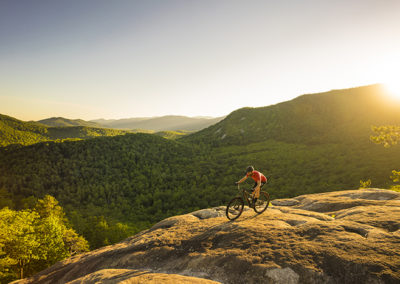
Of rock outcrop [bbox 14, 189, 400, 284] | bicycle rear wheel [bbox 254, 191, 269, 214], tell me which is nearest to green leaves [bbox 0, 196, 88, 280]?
rock outcrop [bbox 14, 189, 400, 284]

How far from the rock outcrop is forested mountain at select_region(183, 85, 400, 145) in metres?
91.3

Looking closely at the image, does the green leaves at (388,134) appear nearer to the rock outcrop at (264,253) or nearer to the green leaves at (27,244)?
the rock outcrop at (264,253)

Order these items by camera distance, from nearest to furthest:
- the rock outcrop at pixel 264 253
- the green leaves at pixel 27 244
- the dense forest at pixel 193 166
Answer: the rock outcrop at pixel 264 253, the green leaves at pixel 27 244, the dense forest at pixel 193 166

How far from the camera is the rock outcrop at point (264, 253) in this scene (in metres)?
5.61

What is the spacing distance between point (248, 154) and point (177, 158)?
38.0 meters

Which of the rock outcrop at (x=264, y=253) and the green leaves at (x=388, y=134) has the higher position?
the green leaves at (x=388, y=134)

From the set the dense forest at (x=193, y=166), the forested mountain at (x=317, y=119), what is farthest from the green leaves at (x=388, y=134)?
the forested mountain at (x=317, y=119)

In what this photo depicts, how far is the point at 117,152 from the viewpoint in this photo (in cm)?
10006

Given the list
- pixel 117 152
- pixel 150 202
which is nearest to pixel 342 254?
pixel 150 202

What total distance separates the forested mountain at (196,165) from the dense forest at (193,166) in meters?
0.36

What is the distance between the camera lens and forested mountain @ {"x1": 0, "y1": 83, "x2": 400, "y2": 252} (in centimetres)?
5547

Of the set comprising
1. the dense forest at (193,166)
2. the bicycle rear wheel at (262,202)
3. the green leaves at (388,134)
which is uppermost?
the green leaves at (388,134)

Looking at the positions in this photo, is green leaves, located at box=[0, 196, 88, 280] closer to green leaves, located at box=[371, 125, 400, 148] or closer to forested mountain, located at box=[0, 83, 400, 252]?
forested mountain, located at box=[0, 83, 400, 252]

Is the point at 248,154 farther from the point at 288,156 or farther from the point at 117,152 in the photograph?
the point at 117,152
